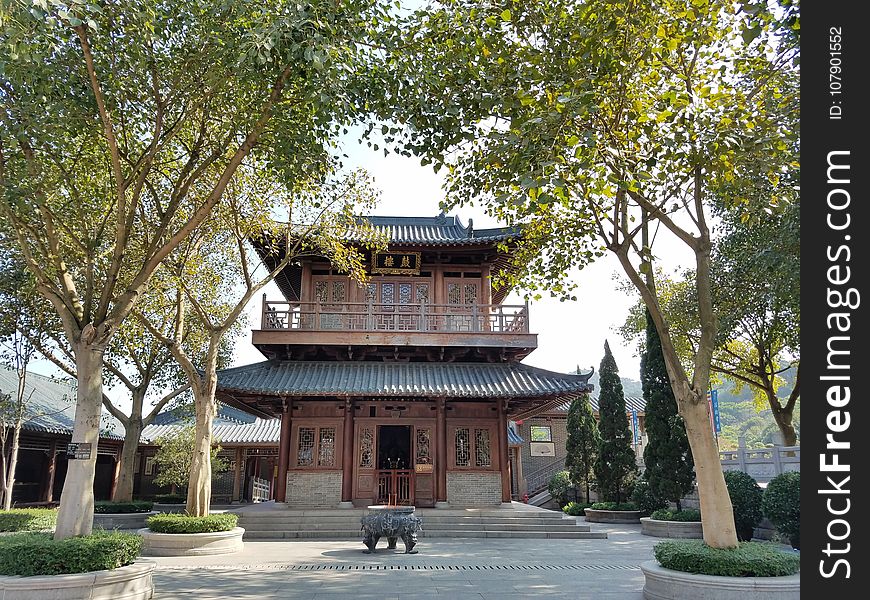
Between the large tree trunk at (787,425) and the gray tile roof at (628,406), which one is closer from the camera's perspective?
the large tree trunk at (787,425)

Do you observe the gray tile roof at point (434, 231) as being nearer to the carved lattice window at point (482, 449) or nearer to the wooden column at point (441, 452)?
the wooden column at point (441, 452)

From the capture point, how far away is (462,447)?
16688 mm

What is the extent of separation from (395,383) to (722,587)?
420 inches

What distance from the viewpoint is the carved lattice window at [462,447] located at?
16531mm

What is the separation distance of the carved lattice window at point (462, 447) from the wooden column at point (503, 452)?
2.92ft

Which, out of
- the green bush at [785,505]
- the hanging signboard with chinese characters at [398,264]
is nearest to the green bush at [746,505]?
the green bush at [785,505]

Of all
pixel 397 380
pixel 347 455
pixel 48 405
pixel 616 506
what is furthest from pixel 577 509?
pixel 48 405

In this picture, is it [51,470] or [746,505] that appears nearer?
[746,505]

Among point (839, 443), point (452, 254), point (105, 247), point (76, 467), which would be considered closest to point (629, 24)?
point (839, 443)

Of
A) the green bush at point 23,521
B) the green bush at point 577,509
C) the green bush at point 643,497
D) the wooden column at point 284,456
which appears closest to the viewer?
the green bush at point 23,521

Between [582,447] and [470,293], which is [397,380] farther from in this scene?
[582,447]

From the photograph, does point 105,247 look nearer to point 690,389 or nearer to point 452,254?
point 452,254

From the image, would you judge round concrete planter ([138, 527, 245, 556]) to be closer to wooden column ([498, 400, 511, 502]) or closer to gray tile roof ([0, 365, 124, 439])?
wooden column ([498, 400, 511, 502])

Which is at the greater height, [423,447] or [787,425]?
[787,425]
